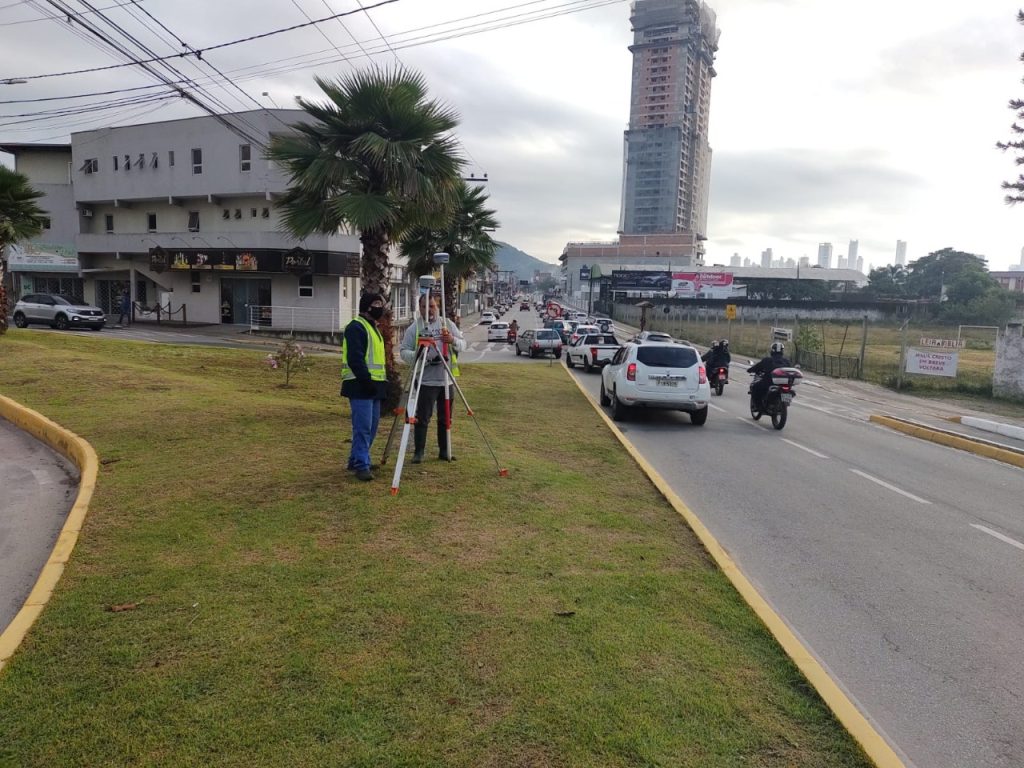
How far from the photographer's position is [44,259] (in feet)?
137

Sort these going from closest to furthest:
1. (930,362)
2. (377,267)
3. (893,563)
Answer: (893,563) → (377,267) → (930,362)

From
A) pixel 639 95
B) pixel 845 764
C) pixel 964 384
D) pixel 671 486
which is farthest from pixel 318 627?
pixel 639 95

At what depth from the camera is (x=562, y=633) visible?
398 cm

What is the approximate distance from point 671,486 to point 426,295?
362cm

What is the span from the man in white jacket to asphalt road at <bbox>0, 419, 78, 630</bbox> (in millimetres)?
3343

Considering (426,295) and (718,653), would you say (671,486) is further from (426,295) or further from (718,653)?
(718,653)

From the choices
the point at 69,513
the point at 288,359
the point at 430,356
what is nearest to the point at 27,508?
the point at 69,513

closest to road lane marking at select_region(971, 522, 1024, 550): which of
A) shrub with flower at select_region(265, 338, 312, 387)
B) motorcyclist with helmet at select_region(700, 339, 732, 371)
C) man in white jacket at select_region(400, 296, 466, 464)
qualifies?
man in white jacket at select_region(400, 296, 466, 464)

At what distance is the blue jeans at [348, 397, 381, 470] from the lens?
669 cm

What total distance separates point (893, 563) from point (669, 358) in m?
7.67

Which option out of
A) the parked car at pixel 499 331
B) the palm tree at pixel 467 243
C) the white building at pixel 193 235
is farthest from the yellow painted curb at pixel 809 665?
the parked car at pixel 499 331

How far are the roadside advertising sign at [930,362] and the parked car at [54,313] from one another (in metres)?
32.4

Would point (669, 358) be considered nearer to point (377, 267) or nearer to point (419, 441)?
point (377, 267)

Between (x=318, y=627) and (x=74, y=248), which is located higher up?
(x=74, y=248)
